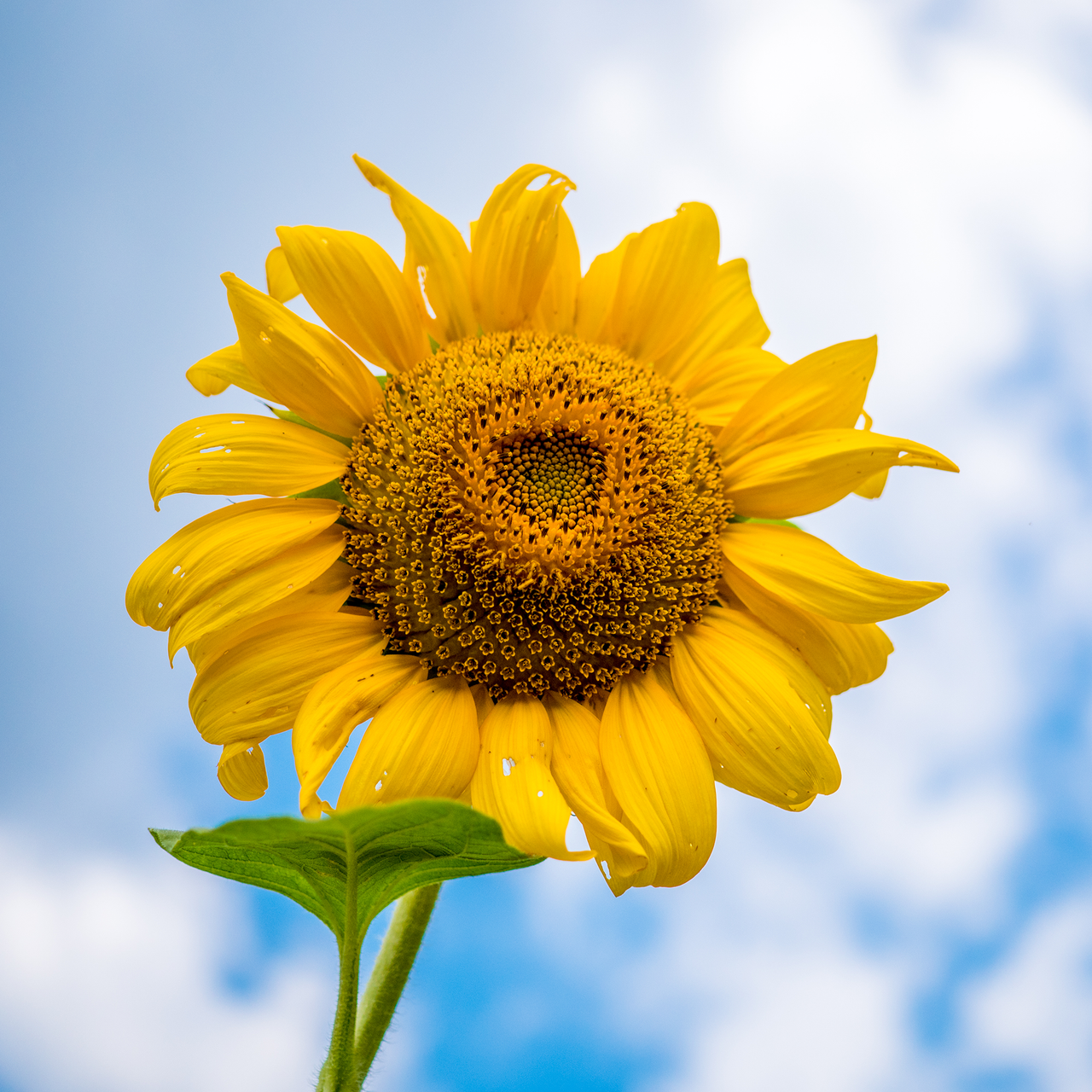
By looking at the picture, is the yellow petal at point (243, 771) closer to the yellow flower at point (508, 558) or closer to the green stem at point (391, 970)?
the yellow flower at point (508, 558)

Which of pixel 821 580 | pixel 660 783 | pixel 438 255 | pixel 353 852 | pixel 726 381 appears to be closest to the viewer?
pixel 353 852

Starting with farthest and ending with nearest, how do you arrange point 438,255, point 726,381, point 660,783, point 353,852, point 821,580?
point 726,381 < point 438,255 < point 821,580 < point 660,783 < point 353,852

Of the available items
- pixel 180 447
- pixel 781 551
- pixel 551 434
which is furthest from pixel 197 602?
pixel 781 551

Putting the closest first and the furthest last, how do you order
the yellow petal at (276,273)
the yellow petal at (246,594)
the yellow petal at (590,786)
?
the yellow petal at (590,786) → the yellow petal at (246,594) → the yellow petal at (276,273)

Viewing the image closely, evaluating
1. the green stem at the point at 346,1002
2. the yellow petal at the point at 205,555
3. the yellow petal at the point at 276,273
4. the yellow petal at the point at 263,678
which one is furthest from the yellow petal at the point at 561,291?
the green stem at the point at 346,1002

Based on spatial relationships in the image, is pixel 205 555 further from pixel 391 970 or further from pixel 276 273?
pixel 391 970

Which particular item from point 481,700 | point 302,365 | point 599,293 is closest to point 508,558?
point 481,700
